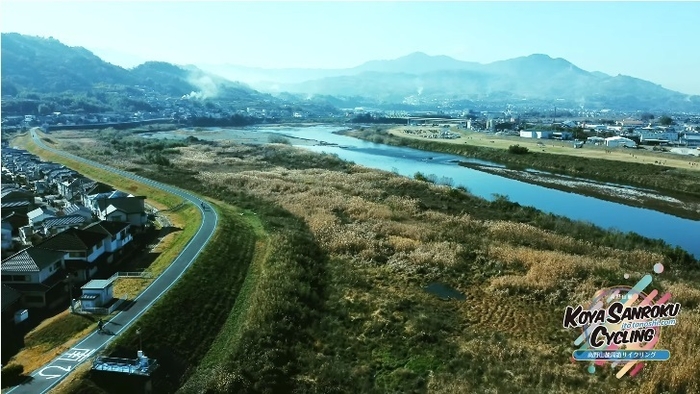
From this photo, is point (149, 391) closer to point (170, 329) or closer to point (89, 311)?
point (170, 329)

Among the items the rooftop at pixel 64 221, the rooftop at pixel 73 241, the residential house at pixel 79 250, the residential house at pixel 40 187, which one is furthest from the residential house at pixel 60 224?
the residential house at pixel 40 187

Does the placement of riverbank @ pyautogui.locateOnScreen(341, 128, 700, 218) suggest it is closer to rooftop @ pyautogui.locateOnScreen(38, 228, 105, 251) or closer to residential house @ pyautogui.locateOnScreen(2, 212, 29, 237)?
rooftop @ pyautogui.locateOnScreen(38, 228, 105, 251)

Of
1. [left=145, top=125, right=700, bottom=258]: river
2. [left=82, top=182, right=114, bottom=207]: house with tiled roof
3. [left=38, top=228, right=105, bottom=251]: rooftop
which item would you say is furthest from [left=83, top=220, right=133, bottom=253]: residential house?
[left=145, top=125, right=700, bottom=258]: river

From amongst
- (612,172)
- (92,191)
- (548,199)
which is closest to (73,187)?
(92,191)

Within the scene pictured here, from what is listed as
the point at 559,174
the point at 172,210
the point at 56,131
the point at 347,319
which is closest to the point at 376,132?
the point at 559,174

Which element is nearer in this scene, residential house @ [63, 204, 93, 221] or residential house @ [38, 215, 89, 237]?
residential house @ [38, 215, 89, 237]
